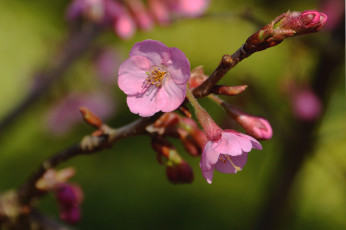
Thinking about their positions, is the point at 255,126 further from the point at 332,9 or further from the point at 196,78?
the point at 332,9

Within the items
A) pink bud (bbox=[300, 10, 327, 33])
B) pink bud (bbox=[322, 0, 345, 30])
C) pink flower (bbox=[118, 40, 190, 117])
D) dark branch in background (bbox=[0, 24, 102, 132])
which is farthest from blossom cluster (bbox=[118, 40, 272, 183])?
pink bud (bbox=[322, 0, 345, 30])

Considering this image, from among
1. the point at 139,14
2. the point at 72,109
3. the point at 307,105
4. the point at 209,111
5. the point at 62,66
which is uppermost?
the point at 139,14

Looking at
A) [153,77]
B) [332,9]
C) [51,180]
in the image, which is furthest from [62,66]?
[332,9]

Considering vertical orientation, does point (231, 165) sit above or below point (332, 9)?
above

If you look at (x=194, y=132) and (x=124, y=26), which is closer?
(x=194, y=132)

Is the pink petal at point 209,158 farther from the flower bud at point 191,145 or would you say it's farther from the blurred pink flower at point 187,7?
the blurred pink flower at point 187,7

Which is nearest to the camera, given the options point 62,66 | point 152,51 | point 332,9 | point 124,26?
point 152,51

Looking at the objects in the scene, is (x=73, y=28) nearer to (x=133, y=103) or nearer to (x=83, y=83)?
(x=83, y=83)

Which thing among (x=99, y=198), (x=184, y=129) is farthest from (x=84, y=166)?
(x=184, y=129)
